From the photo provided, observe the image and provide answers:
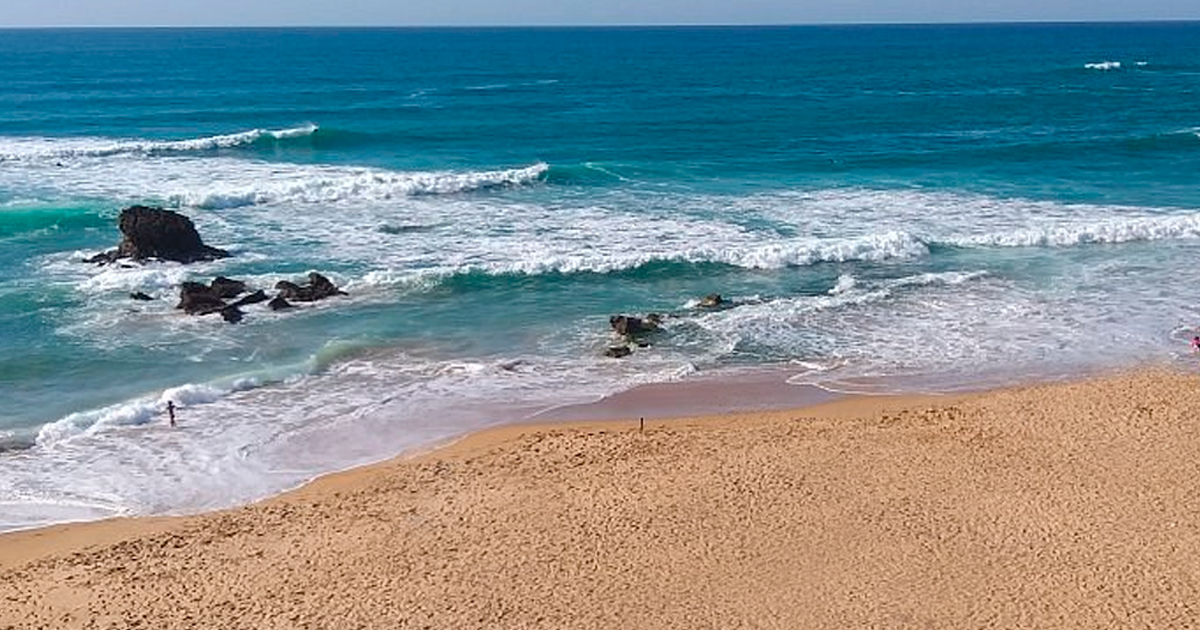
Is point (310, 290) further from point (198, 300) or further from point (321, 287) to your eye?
point (198, 300)

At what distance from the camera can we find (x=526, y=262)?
91.9ft

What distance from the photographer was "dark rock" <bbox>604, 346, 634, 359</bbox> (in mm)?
21703

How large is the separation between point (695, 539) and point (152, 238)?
19067mm

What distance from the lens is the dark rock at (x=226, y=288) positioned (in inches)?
985

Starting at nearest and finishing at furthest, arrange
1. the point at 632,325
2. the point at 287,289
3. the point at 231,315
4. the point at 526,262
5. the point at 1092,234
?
the point at 632,325
the point at 231,315
the point at 287,289
the point at 526,262
the point at 1092,234

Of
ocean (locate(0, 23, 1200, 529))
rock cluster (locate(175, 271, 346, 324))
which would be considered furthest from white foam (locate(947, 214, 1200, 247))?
rock cluster (locate(175, 271, 346, 324))

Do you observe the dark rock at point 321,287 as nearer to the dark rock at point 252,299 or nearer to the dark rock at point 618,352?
the dark rock at point 252,299

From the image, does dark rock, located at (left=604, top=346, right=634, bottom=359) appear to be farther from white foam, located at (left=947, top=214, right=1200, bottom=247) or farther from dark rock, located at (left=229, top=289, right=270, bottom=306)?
white foam, located at (left=947, top=214, right=1200, bottom=247)

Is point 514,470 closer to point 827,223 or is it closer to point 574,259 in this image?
point 574,259

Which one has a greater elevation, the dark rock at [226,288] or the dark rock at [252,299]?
the dark rock at [226,288]

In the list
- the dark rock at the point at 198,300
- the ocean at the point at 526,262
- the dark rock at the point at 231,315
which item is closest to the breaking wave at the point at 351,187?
the ocean at the point at 526,262

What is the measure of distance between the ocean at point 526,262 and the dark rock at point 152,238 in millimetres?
707

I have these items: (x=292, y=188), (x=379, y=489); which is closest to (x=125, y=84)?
(x=292, y=188)

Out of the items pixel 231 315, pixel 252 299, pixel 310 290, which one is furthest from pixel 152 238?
pixel 231 315
